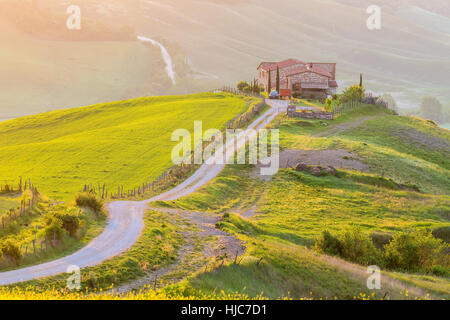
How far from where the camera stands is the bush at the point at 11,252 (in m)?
26.1

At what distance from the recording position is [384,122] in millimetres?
99500

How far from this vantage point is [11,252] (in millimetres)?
26266

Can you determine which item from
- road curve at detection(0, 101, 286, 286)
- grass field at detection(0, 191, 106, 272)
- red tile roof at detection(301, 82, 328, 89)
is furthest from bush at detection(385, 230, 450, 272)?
red tile roof at detection(301, 82, 328, 89)

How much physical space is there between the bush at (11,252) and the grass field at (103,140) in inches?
1100

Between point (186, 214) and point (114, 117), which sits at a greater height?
point (114, 117)

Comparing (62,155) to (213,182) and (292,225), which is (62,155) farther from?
(292,225)

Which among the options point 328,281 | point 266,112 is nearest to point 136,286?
point 328,281

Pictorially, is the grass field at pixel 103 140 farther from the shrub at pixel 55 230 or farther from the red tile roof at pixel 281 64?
the shrub at pixel 55 230

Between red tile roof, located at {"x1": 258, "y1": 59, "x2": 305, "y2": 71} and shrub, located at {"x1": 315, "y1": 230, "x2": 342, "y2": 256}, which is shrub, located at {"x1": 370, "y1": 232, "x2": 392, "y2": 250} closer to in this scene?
shrub, located at {"x1": 315, "y1": 230, "x2": 342, "y2": 256}

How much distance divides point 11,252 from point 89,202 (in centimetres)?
1078

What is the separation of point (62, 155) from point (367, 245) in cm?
5068
